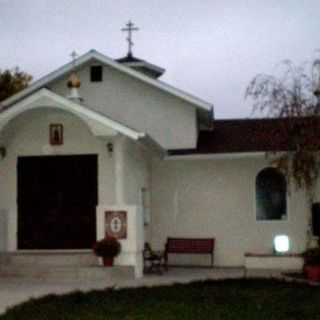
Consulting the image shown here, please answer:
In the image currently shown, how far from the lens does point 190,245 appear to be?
81.5ft

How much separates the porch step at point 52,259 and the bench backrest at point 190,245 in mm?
3877

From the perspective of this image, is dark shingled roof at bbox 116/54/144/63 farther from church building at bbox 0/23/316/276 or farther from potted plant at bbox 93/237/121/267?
potted plant at bbox 93/237/121/267

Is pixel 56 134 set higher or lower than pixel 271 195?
higher

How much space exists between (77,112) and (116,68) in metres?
4.92

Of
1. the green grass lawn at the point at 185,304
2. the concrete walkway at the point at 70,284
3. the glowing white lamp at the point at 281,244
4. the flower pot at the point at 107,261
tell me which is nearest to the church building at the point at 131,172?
the glowing white lamp at the point at 281,244

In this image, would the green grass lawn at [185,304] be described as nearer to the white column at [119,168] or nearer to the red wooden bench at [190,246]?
the white column at [119,168]

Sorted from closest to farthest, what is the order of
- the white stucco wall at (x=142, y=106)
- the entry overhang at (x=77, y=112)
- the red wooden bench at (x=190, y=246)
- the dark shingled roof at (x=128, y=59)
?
the entry overhang at (x=77, y=112), the red wooden bench at (x=190, y=246), the white stucco wall at (x=142, y=106), the dark shingled roof at (x=128, y=59)

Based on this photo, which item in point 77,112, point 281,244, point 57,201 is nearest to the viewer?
point 77,112

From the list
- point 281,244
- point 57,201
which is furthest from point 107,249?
point 281,244

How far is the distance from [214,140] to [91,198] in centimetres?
487

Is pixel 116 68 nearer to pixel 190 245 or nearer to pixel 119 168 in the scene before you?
pixel 119 168

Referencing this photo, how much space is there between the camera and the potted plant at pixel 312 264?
67.4 feet

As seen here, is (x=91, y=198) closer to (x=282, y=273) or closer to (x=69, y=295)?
(x=282, y=273)

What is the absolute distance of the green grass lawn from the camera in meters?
13.6
